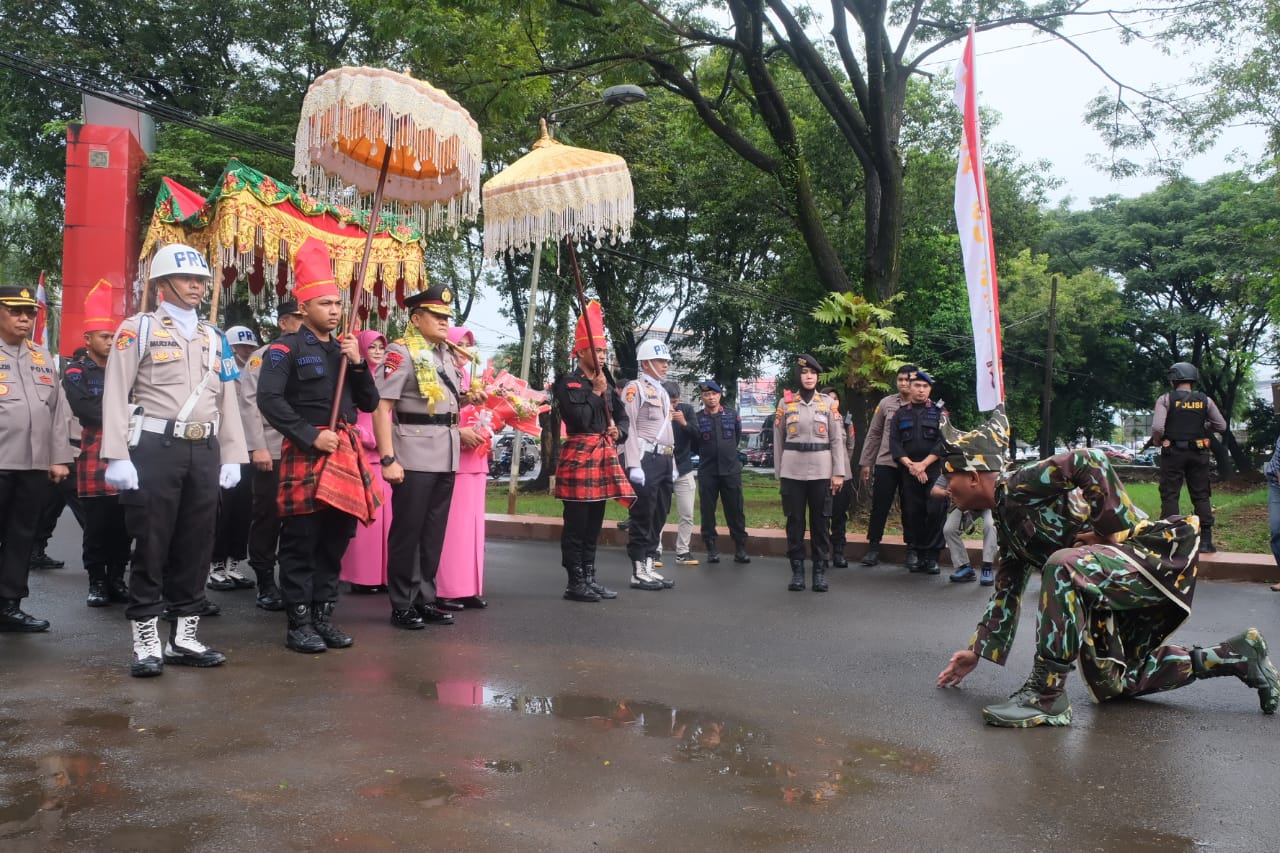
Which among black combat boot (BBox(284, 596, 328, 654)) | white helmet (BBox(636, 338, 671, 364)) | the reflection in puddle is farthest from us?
white helmet (BBox(636, 338, 671, 364))

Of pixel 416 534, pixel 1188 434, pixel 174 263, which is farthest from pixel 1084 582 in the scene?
pixel 1188 434

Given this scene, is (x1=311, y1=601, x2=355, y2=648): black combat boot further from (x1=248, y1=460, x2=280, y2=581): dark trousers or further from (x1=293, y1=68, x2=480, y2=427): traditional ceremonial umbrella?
(x1=248, y1=460, x2=280, y2=581): dark trousers

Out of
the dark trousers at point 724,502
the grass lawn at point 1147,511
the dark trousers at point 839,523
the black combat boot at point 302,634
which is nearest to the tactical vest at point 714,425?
the dark trousers at point 724,502

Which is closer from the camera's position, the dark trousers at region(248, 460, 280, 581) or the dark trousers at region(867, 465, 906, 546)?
the dark trousers at region(248, 460, 280, 581)

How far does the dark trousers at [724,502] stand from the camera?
10078 mm

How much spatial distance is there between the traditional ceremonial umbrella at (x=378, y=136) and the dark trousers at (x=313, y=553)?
549 mm

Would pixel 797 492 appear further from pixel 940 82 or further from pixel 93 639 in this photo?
pixel 940 82

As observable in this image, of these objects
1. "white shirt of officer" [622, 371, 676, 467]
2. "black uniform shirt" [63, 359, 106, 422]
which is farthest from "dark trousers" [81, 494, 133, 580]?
"white shirt of officer" [622, 371, 676, 467]

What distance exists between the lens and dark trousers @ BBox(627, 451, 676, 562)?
335 inches

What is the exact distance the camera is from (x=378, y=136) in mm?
5930

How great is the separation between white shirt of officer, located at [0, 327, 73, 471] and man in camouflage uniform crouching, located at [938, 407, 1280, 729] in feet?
16.9

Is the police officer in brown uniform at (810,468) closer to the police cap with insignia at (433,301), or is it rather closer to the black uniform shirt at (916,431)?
the black uniform shirt at (916,431)

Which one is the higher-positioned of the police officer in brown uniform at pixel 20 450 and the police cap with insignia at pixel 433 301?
the police cap with insignia at pixel 433 301

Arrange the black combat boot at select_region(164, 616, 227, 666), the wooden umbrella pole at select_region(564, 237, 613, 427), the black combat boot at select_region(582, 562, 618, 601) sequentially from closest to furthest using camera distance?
the black combat boot at select_region(164, 616, 227, 666) → the wooden umbrella pole at select_region(564, 237, 613, 427) → the black combat boot at select_region(582, 562, 618, 601)
